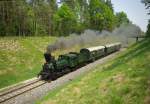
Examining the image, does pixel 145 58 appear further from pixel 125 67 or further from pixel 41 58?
Answer: pixel 41 58

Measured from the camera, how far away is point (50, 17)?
94188 millimetres

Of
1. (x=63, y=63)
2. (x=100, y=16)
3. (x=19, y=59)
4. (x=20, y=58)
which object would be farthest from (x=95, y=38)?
(x=63, y=63)

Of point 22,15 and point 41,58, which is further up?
point 22,15

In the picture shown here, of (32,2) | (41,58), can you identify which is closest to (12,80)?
(41,58)

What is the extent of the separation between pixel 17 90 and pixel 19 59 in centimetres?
1825

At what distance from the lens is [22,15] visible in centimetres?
7444

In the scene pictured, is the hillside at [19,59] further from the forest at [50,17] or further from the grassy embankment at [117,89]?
the forest at [50,17]

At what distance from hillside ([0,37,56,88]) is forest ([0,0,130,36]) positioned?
1530 centimetres

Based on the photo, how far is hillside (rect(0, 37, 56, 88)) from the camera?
3584 centimetres

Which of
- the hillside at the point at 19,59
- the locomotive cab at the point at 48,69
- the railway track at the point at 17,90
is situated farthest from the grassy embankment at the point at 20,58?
the locomotive cab at the point at 48,69

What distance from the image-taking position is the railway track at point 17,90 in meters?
24.0

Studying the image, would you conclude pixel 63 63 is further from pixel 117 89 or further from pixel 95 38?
pixel 95 38

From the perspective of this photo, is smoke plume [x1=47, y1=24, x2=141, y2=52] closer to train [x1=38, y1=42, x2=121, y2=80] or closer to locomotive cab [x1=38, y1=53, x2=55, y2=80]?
train [x1=38, y1=42, x2=121, y2=80]

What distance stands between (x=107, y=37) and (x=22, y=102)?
51.3 m
